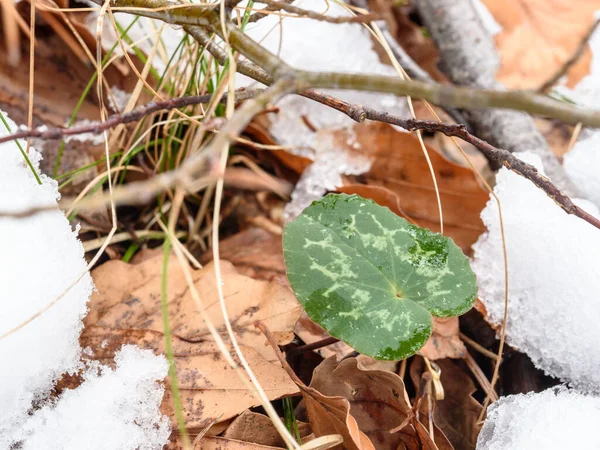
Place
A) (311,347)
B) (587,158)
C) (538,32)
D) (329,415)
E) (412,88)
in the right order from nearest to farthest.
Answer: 1. (412,88)
2. (329,415)
3. (311,347)
4. (587,158)
5. (538,32)

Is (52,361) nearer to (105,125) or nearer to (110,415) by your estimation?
(110,415)

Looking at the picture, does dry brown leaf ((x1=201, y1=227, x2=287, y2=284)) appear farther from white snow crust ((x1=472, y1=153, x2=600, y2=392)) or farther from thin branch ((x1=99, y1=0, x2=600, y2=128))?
thin branch ((x1=99, y1=0, x2=600, y2=128))

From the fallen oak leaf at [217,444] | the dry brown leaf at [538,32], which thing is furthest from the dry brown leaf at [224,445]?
the dry brown leaf at [538,32]

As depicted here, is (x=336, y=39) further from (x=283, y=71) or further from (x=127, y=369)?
(x=127, y=369)

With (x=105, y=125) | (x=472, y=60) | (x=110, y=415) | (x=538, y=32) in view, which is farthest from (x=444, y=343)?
(x=538, y=32)

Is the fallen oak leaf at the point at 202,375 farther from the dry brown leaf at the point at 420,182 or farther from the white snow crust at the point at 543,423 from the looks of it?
the dry brown leaf at the point at 420,182

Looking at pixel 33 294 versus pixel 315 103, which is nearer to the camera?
pixel 33 294

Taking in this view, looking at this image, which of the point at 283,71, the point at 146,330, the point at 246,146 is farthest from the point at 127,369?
the point at 246,146

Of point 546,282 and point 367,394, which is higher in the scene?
point 546,282
